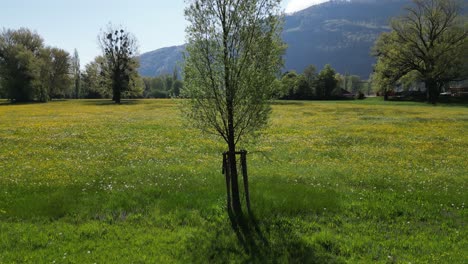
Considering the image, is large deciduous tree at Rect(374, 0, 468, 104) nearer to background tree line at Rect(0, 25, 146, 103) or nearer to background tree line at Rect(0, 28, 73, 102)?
background tree line at Rect(0, 25, 146, 103)

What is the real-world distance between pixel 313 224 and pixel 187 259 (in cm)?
384

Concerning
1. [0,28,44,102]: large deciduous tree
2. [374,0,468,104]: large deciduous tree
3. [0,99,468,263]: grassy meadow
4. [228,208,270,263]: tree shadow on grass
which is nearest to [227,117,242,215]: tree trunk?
[228,208,270,263]: tree shadow on grass

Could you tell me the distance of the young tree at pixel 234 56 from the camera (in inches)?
354

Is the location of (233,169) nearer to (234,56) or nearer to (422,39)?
(234,56)

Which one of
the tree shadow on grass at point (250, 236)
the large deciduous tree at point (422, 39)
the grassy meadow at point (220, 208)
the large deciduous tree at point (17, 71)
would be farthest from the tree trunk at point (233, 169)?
the large deciduous tree at point (17, 71)

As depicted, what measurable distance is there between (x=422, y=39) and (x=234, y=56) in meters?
83.0

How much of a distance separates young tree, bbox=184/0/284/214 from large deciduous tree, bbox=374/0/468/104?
251ft

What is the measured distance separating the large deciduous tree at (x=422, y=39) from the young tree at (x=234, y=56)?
76.7 meters

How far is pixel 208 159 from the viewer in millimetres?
17734

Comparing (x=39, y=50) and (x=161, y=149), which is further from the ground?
(x=39, y=50)

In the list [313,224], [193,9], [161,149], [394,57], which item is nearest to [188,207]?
[313,224]

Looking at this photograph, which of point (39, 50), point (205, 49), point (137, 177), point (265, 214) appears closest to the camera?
point (205, 49)

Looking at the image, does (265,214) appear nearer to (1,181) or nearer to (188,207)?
(188,207)

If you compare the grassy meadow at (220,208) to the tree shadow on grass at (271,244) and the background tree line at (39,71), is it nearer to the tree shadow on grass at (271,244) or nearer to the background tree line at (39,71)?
the tree shadow on grass at (271,244)
